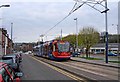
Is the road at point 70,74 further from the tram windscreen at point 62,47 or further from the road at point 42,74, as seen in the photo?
the tram windscreen at point 62,47

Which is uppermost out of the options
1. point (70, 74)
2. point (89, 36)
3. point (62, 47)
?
point (89, 36)


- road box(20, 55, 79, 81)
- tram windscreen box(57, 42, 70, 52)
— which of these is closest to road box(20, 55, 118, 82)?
road box(20, 55, 79, 81)

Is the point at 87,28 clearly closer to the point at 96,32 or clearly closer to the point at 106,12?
the point at 96,32

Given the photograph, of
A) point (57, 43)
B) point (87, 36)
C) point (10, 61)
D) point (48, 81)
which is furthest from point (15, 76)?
point (87, 36)

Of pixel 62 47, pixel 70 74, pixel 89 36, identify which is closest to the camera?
pixel 70 74

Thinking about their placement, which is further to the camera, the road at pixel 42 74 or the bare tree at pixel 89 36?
the bare tree at pixel 89 36

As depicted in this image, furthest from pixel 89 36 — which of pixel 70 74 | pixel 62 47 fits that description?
pixel 70 74

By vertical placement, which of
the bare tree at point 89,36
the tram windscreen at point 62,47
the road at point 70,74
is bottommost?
the road at point 70,74

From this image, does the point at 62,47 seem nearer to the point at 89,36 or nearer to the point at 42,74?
the point at 42,74

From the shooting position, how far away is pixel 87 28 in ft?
281

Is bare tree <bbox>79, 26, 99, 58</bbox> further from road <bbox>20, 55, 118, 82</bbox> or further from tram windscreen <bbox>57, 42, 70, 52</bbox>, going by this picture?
road <bbox>20, 55, 118, 82</bbox>

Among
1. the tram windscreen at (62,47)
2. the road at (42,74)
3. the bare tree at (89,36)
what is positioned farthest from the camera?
the bare tree at (89,36)

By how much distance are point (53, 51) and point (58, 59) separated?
1.67 m

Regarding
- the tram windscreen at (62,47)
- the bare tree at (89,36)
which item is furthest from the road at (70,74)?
the bare tree at (89,36)
